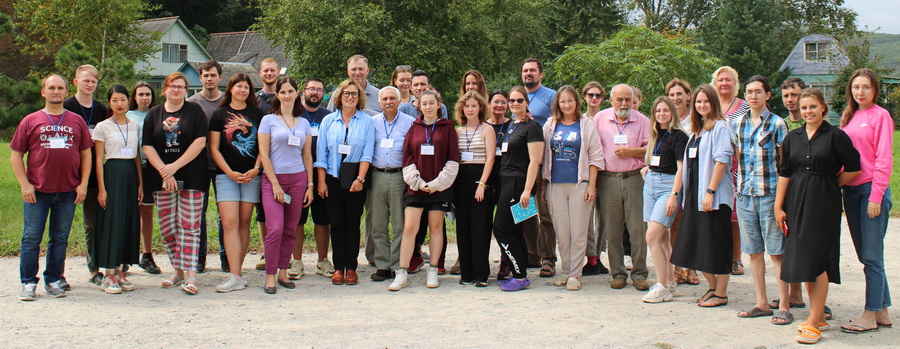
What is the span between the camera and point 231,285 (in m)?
6.68

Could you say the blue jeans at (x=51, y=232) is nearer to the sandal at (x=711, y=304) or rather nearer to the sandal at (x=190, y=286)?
the sandal at (x=190, y=286)

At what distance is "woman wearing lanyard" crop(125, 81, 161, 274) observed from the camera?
277 inches

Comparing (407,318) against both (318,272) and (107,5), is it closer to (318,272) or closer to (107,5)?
(318,272)

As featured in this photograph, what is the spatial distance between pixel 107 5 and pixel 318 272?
31.2 m

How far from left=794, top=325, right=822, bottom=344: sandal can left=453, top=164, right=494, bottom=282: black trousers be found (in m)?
2.79

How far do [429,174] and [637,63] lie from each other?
9.97m

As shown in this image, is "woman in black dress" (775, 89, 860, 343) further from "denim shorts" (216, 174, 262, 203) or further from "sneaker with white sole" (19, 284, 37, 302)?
"sneaker with white sole" (19, 284, 37, 302)

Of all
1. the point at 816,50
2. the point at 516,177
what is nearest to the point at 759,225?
the point at 516,177

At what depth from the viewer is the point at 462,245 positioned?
7031mm

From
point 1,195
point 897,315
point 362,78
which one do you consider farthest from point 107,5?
point 897,315

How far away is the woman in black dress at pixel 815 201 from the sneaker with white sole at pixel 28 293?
6044 millimetres

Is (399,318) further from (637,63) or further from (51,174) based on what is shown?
(637,63)

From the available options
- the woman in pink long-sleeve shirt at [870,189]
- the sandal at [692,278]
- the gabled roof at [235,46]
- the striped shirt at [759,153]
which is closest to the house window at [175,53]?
the gabled roof at [235,46]

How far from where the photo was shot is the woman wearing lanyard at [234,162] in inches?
262
